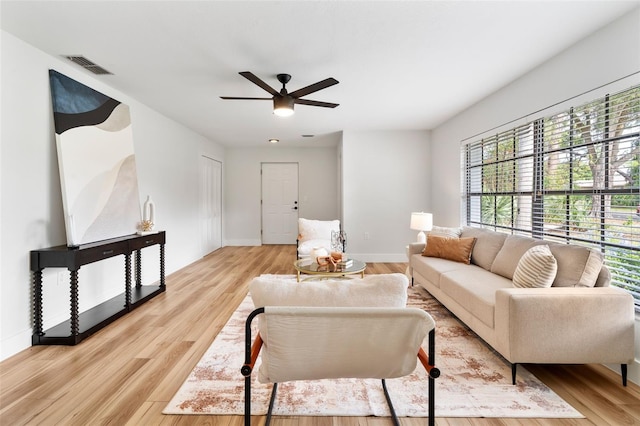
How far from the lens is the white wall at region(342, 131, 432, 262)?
5.70 metres

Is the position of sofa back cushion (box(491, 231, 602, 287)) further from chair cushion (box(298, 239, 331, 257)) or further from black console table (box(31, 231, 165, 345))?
black console table (box(31, 231, 165, 345))

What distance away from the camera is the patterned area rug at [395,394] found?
66.6 inches

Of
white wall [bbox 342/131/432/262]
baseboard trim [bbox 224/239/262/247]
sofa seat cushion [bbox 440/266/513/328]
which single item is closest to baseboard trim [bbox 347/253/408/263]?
white wall [bbox 342/131/432/262]

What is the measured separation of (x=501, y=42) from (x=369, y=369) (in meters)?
2.68

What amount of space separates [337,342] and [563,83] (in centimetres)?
300

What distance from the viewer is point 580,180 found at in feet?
8.36

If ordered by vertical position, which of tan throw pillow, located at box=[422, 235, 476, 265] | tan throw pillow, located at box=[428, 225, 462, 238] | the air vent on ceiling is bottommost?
tan throw pillow, located at box=[422, 235, 476, 265]

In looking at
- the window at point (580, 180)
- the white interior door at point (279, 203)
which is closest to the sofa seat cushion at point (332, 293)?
the window at point (580, 180)

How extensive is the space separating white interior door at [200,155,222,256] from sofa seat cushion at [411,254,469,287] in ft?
14.1

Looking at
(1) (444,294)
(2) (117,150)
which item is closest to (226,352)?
(1) (444,294)

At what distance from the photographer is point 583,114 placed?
250 centimetres

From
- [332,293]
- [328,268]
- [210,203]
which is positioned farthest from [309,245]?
[332,293]

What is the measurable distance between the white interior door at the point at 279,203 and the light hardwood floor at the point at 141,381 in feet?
14.4

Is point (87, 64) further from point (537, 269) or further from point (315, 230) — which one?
point (537, 269)
